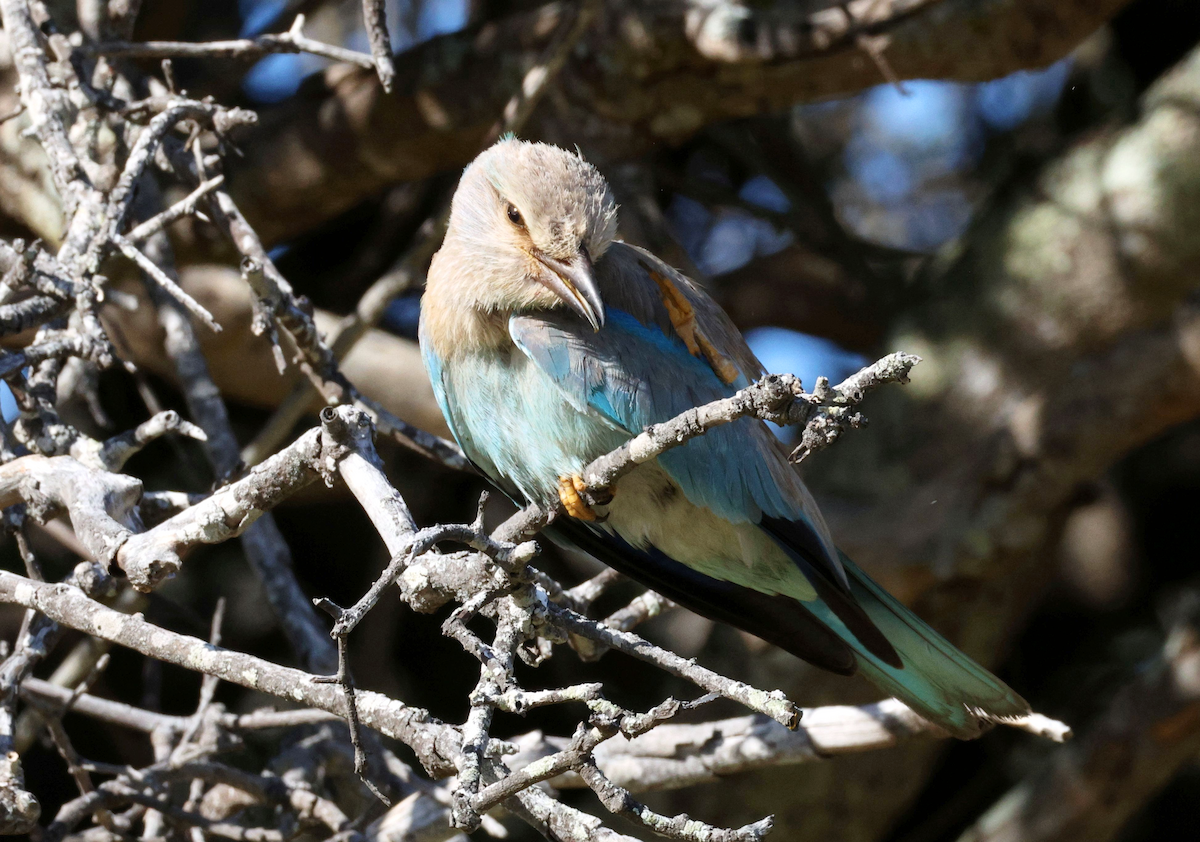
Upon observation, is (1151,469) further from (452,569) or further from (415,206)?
(452,569)

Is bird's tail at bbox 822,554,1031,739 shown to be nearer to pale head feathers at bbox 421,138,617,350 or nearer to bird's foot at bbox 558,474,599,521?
bird's foot at bbox 558,474,599,521

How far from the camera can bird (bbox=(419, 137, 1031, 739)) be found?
250 cm

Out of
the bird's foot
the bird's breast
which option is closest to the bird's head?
the bird's breast

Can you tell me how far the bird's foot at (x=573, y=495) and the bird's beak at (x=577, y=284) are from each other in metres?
0.33

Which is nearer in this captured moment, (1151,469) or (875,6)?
(875,6)

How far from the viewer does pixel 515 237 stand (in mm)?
2547

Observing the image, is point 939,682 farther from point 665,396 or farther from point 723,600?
point 665,396

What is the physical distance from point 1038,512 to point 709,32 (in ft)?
6.62

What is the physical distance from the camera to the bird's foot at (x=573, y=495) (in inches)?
96.7

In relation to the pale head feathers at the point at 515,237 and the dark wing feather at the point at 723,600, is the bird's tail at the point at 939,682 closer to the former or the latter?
the dark wing feather at the point at 723,600

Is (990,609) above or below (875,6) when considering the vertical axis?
below

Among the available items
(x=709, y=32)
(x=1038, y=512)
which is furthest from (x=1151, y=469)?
(x=709, y=32)

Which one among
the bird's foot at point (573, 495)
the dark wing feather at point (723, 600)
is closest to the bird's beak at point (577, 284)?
the bird's foot at point (573, 495)

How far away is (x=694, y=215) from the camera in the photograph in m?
5.98
